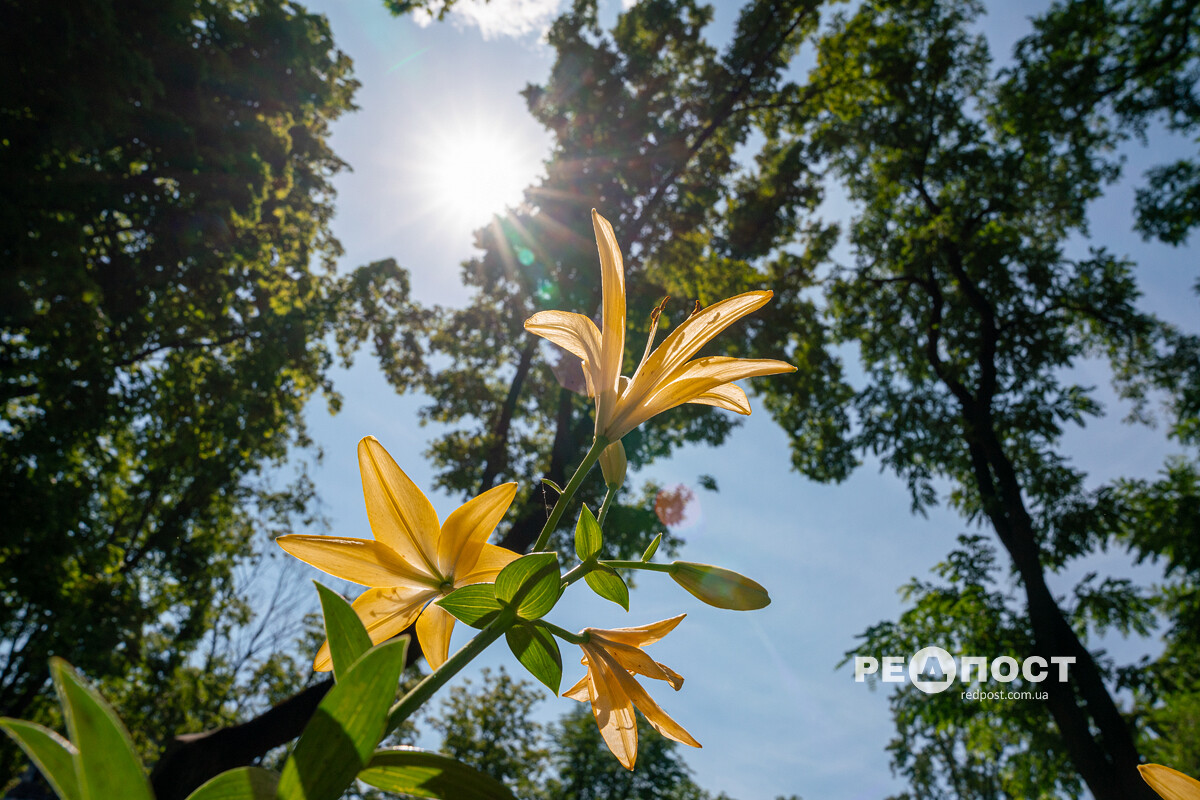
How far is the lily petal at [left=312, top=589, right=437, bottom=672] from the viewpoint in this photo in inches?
20.2

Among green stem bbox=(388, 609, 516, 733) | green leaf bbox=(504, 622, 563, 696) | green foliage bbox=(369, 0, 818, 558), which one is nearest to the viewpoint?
green stem bbox=(388, 609, 516, 733)

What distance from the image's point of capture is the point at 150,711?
46.9 feet

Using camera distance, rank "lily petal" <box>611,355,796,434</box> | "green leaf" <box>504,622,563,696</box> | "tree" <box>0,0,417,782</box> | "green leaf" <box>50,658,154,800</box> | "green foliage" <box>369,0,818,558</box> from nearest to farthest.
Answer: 1. "green leaf" <box>50,658,154,800</box>
2. "green leaf" <box>504,622,563,696</box>
3. "lily petal" <box>611,355,796,434</box>
4. "tree" <box>0,0,417,782</box>
5. "green foliage" <box>369,0,818,558</box>

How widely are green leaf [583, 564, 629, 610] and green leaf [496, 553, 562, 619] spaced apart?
61mm

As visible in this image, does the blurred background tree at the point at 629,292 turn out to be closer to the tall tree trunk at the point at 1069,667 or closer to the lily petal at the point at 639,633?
the tall tree trunk at the point at 1069,667

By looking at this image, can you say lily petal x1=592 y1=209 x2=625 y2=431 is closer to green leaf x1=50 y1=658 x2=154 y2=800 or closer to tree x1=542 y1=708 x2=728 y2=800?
green leaf x1=50 y1=658 x2=154 y2=800

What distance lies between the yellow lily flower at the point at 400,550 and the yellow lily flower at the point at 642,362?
0.51 ft

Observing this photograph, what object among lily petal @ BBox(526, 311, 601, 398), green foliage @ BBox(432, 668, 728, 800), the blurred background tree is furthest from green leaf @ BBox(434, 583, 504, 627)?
green foliage @ BBox(432, 668, 728, 800)

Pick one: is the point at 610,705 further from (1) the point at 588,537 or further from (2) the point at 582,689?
(1) the point at 588,537

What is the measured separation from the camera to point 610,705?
1.76 feet

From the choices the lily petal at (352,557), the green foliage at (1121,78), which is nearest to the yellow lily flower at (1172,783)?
the lily petal at (352,557)

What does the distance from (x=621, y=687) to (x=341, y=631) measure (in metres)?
0.28

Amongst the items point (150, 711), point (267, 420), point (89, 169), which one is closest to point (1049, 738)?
point (267, 420)

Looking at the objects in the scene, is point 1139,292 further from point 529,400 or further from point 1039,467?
point 529,400
